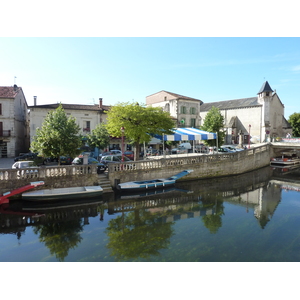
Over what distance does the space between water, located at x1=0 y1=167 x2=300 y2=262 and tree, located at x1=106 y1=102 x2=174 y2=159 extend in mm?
5586

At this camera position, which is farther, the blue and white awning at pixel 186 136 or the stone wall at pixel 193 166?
the blue and white awning at pixel 186 136

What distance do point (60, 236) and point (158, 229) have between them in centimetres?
428

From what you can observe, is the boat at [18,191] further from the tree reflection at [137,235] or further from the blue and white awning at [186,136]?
the blue and white awning at [186,136]

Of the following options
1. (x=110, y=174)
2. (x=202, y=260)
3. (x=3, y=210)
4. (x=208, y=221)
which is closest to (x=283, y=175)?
(x=208, y=221)

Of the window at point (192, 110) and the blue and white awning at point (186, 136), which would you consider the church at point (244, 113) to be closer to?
the window at point (192, 110)

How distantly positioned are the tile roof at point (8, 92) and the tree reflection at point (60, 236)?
927 inches

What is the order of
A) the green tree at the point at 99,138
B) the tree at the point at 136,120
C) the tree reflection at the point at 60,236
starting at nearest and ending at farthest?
the tree reflection at the point at 60,236 → the tree at the point at 136,120 → the green tree at the point at 99,138

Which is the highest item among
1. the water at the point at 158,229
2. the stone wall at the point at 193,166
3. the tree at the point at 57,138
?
the tree at the point at 57,138

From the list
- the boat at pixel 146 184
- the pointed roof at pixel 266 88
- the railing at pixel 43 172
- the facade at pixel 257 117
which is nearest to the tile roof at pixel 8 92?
the railing at pixel 43 172

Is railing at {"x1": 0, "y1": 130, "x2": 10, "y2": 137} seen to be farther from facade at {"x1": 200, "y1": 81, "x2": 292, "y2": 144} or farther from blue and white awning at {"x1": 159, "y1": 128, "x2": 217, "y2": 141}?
facade at {"x1": 200, "y1": 81, "x2": 292, "y2": 144}

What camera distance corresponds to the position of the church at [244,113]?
39.5 metres

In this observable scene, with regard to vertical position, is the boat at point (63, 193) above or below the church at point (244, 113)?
below

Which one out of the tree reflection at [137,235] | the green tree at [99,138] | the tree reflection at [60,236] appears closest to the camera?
the tree reflection at [137,235]
